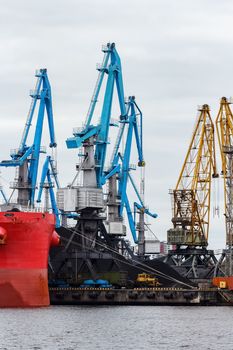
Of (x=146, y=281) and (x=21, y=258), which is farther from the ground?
(x=21, y=258)

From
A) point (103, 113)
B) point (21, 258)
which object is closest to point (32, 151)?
point (103, 113)

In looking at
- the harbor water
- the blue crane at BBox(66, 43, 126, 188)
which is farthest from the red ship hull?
the blue crane at BBox(66, 43, 126, 188)

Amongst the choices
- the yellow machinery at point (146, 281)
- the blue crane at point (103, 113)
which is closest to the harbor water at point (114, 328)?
the yellow machinery at point (146, 281)

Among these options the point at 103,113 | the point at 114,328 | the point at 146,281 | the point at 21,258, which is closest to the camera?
the point at 114,328

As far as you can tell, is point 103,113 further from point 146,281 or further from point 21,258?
point 21,258

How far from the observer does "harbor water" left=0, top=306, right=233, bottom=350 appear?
57750 mm

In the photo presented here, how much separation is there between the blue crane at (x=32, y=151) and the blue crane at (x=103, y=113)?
6.39m

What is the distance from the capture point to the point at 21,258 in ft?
254

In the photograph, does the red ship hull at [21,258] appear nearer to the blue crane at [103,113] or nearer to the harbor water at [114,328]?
the harbor water at [114,328]

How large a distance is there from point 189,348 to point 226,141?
5049 cm

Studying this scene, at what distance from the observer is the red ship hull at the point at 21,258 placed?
7694cm

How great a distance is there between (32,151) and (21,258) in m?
25.0

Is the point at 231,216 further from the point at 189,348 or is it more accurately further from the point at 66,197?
the point at 189,348

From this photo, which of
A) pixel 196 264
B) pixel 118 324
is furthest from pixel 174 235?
pixel 118 324
